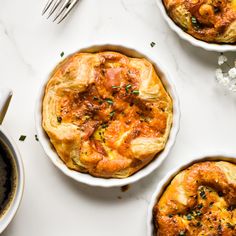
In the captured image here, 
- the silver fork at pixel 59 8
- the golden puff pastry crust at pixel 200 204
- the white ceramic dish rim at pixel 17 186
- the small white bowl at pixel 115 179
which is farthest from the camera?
the silver fork at pixel 59 8

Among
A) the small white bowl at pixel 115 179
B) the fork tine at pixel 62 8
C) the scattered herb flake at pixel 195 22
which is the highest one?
the fork tine at pixel 62 8

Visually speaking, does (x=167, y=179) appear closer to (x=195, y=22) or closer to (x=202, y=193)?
(x=202, y=193)

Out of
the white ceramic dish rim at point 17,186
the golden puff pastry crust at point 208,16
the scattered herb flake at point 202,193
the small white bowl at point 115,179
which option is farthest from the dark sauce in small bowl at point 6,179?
the golden puff pastry crust at point 208,16

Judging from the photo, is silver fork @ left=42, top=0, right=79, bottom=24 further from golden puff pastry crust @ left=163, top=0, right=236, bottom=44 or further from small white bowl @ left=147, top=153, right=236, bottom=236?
small white bowl @ left=147, top=153, right=236, bottom=236

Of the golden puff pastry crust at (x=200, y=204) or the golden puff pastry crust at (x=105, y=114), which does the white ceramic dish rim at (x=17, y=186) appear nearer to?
the golden puff pastry crust at (x=105, y=114)

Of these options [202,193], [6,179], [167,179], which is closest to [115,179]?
[167,179]

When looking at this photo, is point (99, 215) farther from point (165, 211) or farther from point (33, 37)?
point (33, 37)

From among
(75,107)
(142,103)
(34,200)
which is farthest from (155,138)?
(34,200)
